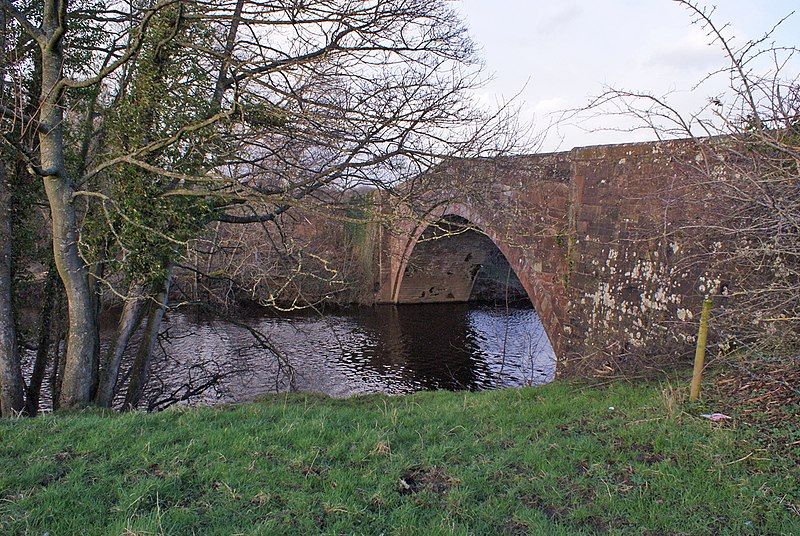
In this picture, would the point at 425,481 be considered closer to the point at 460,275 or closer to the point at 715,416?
the point at 715,416

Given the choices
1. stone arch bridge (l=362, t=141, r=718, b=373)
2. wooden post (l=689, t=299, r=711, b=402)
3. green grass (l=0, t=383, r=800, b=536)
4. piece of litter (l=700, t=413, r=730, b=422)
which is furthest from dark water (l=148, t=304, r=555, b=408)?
piece of litter (l=700, t=413, r=730, b=422)

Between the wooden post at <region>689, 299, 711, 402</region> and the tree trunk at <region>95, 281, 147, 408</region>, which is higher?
the wooden post at <region>689, 299, 711, 402</region>

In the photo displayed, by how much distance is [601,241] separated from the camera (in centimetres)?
685

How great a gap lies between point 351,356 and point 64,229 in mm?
7626

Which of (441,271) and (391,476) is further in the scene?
(441,271)

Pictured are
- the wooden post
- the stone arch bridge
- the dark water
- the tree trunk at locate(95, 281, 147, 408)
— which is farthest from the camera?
the dark water

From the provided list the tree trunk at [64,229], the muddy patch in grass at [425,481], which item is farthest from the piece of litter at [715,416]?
the tree trunk at [64,229]

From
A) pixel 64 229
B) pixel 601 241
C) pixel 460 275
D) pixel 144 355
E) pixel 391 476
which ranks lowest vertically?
pixel 144 355

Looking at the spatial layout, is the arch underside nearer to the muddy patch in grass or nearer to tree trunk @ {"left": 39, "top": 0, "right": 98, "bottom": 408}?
tree trunk @ {"left": 39, "top": 0, "right": 98, "bottom": 408}

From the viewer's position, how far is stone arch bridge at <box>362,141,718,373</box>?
5668 mm

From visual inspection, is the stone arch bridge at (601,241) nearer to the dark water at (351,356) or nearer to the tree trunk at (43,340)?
the dark water at (351,356)

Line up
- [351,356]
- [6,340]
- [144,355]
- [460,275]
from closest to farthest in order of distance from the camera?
[6,340] < [144,355] < [351,356] < [460,275]

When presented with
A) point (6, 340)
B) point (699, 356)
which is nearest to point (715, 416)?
point (699, 356)

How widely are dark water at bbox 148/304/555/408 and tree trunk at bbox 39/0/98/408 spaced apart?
2.14 metres
